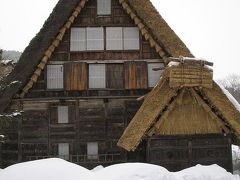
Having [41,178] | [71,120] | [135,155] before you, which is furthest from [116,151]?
[41,178]

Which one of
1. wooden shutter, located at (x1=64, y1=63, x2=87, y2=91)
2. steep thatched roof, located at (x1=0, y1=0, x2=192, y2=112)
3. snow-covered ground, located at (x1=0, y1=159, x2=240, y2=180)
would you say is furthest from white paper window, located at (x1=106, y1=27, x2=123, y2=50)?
snow-covered ground, located at (x1=0, y1=159, x2=240, y2=180)

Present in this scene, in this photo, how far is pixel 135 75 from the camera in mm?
21844

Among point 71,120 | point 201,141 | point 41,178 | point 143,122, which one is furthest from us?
point 71,120

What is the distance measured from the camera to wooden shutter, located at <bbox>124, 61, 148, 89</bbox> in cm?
2177

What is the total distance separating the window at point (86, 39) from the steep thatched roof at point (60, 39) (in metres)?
0.87

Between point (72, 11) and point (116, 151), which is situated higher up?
point (72, 11)

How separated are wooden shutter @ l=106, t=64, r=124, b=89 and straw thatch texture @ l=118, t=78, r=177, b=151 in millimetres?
2684

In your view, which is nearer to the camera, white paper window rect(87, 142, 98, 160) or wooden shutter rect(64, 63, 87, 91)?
wooden shutter rect(64, 63, 87, 91)

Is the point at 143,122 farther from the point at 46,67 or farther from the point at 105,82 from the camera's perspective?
the point at 46,67

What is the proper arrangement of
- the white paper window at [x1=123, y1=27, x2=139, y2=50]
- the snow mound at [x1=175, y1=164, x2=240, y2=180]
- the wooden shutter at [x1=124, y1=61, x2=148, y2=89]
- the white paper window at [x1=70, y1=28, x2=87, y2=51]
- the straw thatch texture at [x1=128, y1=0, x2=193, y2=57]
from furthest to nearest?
1. the white paper window at [x1=123, y1=27, x2=139, y2=50]
2. the white paper window at [x1=70, y1=28, x2=87, y2=51]
3. the wooden shutter at [x1=124, y1=61, x2=148, y2=89]
4. the straw thatch texture at [x1=128, y1=0, x2=193, y2=57]
5. the snow mound at [x1=175, y1=164, x2=240, y2=180]

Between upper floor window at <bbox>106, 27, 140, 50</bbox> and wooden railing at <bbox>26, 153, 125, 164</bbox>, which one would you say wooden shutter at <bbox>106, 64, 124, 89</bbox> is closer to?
upper floor window at <bbox>106, 27, 140, 50</bbox>

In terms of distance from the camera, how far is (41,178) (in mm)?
11305

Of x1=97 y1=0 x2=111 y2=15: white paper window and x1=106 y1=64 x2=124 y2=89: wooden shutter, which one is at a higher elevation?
x1=97 y1=0 x2=111 y2=15: white paper window

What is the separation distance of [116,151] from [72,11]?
854cm
